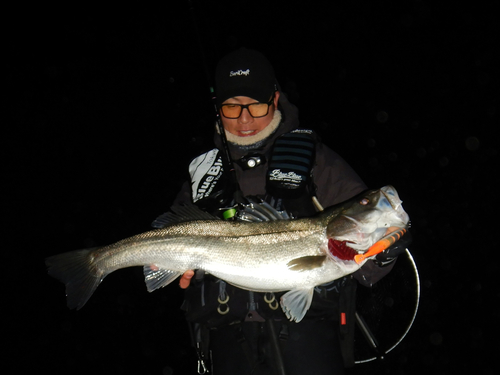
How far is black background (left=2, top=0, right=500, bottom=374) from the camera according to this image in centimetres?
615

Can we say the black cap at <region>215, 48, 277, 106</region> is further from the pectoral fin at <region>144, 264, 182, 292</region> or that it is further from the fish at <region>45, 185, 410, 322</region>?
the pectoral fin at <region>144, 264, 182, 292</region>

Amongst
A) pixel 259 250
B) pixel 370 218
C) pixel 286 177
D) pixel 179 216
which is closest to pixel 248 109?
pixel 286 177

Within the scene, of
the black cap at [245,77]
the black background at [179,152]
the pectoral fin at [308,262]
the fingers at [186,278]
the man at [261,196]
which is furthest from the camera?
the black background at [179,152]

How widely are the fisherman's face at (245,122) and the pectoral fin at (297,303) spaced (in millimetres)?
1269

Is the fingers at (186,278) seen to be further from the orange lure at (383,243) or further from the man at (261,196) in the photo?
the orange lure at (383,243)

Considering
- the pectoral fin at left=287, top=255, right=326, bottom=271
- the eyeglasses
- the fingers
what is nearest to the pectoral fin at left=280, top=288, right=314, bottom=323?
the pectoral fin at left=287, top=255, right=326, bottom=271

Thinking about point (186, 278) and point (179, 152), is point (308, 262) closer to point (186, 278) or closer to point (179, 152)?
point (186, 278)

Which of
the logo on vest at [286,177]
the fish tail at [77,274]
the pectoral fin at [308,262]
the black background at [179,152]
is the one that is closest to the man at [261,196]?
the logo on vest at [286,177]

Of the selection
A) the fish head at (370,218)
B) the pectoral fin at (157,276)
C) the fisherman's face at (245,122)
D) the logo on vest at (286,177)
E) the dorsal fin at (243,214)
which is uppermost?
the fisherman's face at (245,122)

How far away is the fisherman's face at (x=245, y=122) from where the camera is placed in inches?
101

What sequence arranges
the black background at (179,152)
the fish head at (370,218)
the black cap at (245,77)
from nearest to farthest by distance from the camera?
the fish head at (370,218) < the black cap at (245,77) < the black background at (179,152)

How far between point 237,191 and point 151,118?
698 cm

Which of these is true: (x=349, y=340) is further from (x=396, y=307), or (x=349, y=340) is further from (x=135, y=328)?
(x=135, y=328)

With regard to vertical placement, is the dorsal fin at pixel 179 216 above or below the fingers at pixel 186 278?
above
